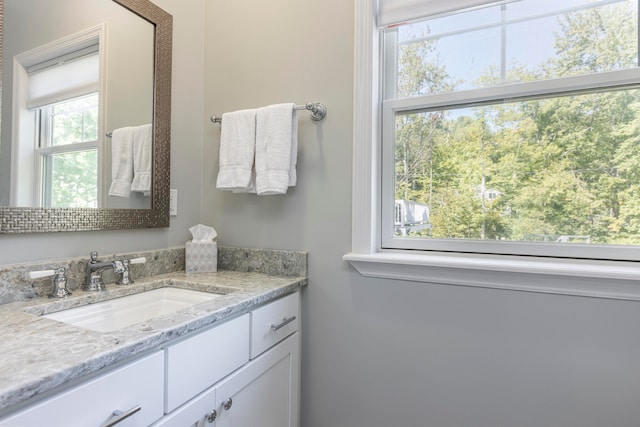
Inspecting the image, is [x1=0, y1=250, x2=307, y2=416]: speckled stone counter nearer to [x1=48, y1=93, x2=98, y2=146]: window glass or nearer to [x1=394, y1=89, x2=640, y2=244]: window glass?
[x1=48, y1=93, x2=98, y2=146]: window glass

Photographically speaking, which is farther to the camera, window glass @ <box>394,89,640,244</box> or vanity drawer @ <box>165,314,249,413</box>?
window glass @ <box>394,89,640,244</box>

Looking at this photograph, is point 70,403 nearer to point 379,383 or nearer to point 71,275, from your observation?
point 71,275

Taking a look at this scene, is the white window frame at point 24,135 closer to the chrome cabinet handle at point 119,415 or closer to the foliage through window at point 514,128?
the chrome cabinet handle at point 119,415

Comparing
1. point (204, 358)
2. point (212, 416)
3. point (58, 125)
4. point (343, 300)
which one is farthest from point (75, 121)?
point (343, 300)

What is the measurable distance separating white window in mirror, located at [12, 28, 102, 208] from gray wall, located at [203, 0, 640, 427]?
0.50 metres

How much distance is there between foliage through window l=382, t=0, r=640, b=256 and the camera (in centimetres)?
101

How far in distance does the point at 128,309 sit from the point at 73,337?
1.38 ft

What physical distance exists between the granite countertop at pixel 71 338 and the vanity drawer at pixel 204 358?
0.12ft

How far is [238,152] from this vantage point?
1300 millimetres

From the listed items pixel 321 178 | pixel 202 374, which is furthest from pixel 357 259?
pixel 202 374

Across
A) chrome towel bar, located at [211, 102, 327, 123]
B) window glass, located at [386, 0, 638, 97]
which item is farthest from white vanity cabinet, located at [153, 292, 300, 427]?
window glass, located at [386, 0, 638, 97]

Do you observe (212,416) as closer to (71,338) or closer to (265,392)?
(265,392)

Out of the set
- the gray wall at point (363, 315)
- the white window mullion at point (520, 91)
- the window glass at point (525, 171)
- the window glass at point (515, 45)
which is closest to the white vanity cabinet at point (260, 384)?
the gray wall at point (363, 315)

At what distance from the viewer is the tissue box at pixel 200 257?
1351 mm
